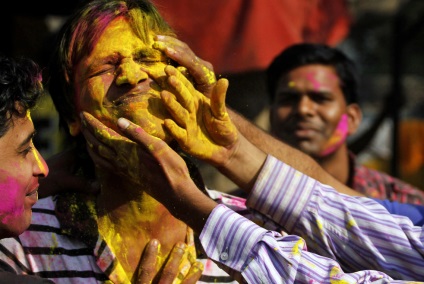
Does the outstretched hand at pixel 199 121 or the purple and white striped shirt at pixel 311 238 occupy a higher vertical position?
the outstretched hand at pixel 199 121

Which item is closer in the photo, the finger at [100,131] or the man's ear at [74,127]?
the finger at [100,131]

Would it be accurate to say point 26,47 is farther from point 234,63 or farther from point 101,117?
point 101,117

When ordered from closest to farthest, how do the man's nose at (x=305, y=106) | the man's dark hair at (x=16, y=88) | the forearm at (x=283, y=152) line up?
the man's dark hair at (x=16, y=88) < the forearm at (x=283, y=152) < the man's nose at (x=305, y=106)

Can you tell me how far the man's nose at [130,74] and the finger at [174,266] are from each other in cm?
56

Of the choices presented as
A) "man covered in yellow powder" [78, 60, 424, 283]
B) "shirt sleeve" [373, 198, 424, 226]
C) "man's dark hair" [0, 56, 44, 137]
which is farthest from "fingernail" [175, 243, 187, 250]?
"shirt sleeve" [373, 198, 424, 226]

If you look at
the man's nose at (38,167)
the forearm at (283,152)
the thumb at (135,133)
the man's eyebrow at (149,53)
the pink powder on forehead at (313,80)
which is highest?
the man's eyebrow at (149,53)

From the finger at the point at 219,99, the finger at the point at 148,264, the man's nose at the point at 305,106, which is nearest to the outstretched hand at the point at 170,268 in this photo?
the finger at the point at 148,264

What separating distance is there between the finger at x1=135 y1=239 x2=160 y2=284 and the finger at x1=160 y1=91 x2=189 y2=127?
0.41 meters

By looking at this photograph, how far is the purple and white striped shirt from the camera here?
2.05 m

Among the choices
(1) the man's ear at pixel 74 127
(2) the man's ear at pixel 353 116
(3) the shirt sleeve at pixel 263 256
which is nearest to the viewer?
(3) the shirt sleeve at pixel 263 256

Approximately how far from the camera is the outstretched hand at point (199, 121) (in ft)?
7.17

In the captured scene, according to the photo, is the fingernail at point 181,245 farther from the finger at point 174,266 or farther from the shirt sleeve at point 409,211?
the shirt sleeve at point 409,211

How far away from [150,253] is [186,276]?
137 millimetres

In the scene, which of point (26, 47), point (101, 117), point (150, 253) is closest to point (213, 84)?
Answer: point (101, 117)
